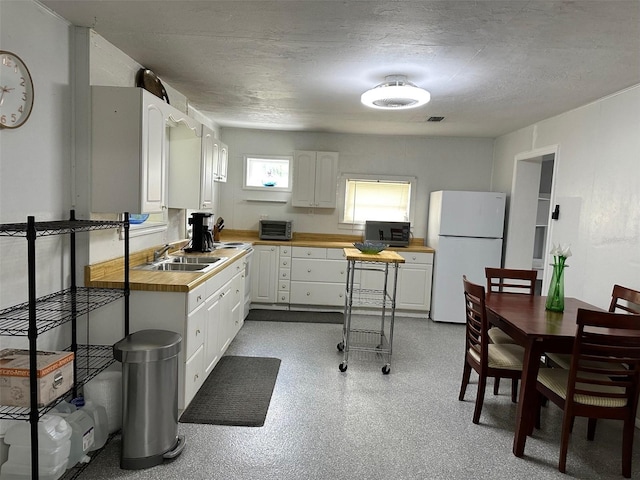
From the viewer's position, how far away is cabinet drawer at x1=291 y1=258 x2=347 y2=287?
525 cm

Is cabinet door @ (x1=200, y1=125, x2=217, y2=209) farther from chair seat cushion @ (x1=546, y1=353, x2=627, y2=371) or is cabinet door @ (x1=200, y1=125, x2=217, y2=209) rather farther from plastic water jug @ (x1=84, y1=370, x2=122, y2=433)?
chair seat cushion @ (x1=546, y1=353, x2=627, y2=371)

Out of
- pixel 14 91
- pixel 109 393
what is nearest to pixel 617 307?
pixel 109 393

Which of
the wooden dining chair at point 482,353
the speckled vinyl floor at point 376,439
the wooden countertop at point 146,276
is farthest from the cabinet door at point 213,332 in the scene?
the wooden dining chair at point 482,353

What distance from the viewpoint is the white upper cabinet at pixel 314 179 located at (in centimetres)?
542

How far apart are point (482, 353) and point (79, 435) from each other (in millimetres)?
2386

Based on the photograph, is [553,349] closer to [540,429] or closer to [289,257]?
[540,429]

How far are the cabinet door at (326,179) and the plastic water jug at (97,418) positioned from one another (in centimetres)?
370

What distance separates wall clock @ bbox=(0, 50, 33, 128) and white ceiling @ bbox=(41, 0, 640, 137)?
1.36 feet

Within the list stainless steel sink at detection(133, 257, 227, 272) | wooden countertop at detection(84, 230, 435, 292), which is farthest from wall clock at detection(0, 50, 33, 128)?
stainless steel sink at detection(133, 257, 227, 272)

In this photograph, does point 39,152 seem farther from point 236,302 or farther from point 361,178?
point 361,178

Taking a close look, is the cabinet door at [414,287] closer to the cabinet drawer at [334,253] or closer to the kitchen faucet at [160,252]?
the cabinet drawer at [334,253]

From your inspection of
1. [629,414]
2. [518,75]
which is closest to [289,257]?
[518,75]

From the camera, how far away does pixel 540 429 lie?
2.73 metres

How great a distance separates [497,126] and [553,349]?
3119mm
